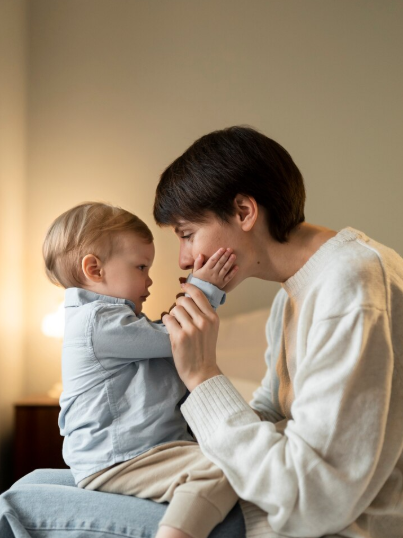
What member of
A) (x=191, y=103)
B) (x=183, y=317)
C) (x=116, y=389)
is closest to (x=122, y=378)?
(x=116, y=389)

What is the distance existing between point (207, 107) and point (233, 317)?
1.18 meters

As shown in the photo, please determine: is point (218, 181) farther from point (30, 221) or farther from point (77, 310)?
point (30, 221)

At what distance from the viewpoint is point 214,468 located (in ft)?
3.87

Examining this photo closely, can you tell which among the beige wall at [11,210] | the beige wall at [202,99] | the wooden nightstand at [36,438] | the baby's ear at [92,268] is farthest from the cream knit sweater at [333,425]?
the beige wall at [202,99]

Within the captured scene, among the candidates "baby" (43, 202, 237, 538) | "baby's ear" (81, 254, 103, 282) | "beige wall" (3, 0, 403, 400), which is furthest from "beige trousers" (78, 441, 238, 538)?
"beige wall" (3, 0, 403, 400)

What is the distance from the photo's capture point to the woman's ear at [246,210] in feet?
4.60

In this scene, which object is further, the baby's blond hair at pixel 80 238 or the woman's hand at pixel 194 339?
the baby's blond hair at pixel 80 238

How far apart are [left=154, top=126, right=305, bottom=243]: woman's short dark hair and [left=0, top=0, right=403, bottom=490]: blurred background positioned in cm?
220

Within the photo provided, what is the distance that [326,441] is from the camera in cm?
107

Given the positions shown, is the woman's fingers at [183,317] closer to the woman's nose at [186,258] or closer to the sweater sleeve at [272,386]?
the woman's nose at [186,258]

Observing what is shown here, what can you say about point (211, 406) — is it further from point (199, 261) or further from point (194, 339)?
point (199, 261)

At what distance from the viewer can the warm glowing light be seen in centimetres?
337

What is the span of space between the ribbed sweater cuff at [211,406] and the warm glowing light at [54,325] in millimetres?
2259

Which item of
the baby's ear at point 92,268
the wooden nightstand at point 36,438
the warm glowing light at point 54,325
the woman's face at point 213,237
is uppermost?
the woman's face at point 213,237
